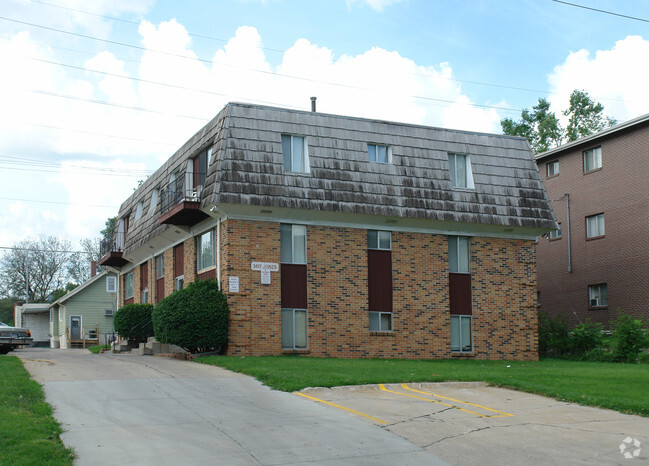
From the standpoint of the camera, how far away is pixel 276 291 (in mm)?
22172

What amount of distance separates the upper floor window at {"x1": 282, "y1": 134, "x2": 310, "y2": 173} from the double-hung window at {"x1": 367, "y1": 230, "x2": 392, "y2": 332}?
10.4 feet

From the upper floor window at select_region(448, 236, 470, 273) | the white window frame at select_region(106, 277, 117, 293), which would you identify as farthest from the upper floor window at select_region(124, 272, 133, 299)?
the upper floor window at select_region(448, 236, 470, 273)

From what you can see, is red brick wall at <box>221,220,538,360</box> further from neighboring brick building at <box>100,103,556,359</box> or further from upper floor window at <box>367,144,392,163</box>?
upper floor window at <box>367,144,392,163</box>

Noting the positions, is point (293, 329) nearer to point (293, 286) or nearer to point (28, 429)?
point (293, 286)

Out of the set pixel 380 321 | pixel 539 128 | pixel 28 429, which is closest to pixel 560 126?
pixel 539 128

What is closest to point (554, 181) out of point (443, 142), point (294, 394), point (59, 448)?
point (443, 142)

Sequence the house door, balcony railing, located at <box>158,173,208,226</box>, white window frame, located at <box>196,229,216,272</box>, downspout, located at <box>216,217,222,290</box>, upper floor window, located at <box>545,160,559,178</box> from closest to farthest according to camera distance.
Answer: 1. downspout, located at <box>216,217,222,290</box>
2. balcony railing, located at <box>158,173,208,226</box>
3. white window frame, located at <box>196,229,216,272</box>
4. upper floor window, located at <box>545,160,559,178</box>
5. the house door

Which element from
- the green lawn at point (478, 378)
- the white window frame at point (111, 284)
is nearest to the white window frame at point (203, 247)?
the green lawn at point (478, 378)

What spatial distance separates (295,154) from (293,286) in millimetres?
4126

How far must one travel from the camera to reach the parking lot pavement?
9.23m

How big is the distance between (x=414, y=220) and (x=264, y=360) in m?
7.73

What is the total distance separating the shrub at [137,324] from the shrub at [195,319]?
7424 millimetres

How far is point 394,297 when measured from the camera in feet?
78.5

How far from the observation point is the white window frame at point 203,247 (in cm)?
2334
